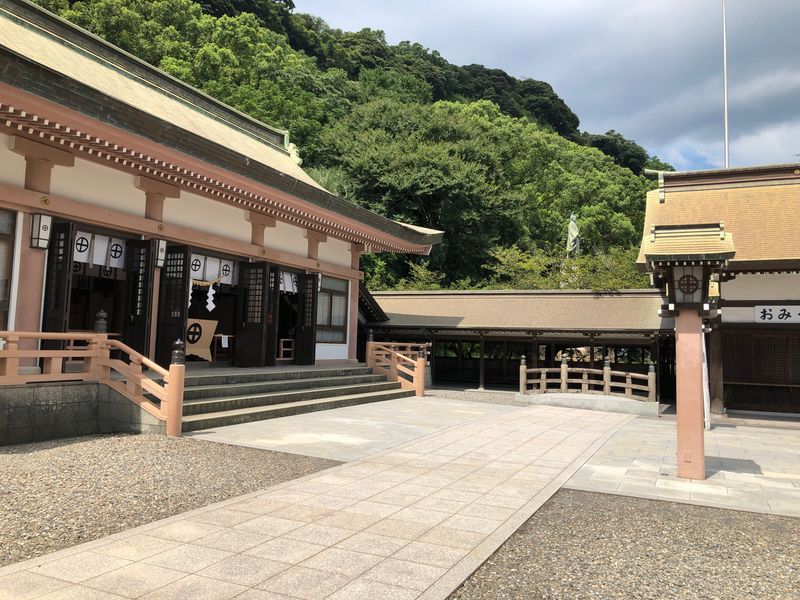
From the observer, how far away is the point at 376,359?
16.3m

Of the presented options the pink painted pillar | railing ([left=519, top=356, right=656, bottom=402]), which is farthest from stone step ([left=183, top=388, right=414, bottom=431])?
the pink painted pillar

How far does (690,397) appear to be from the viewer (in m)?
6.96

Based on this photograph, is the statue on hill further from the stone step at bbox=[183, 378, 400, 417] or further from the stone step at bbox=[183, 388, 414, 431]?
the stone step at bbox=[183, 388, 414, 431]

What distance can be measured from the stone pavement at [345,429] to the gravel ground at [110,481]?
52cm

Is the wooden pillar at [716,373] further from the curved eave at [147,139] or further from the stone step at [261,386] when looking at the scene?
the curved eave at [147,139]

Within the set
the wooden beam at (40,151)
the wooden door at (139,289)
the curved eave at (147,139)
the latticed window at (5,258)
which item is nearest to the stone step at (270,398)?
the wooden door at (139,289)

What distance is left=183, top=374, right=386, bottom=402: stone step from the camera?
9.60 metres

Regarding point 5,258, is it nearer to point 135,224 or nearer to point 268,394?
point 135,224

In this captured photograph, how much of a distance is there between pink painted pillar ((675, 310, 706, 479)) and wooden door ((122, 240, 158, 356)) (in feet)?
29.1

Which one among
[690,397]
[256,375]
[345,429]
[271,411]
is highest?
[690,397]

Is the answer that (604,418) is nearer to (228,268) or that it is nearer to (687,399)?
(687,399)

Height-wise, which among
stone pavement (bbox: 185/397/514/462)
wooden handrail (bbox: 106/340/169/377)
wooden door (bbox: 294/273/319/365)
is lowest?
stone pavement (bbox: 185/397/514/462)

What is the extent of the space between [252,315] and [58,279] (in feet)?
15.8

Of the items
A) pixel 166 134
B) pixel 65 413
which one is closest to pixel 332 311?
pixel 166 134
